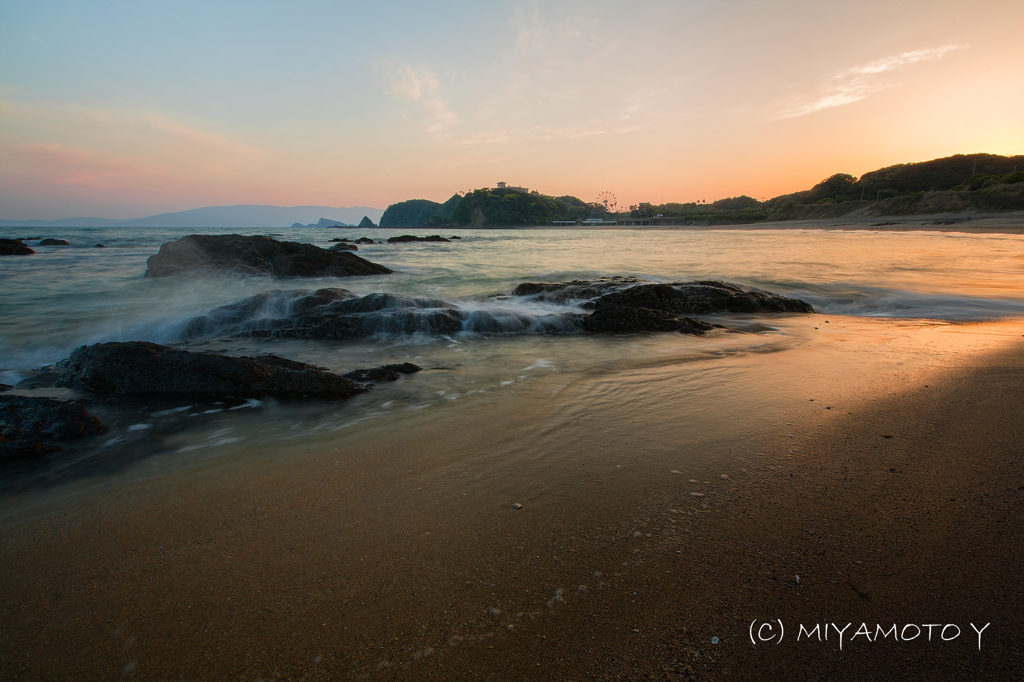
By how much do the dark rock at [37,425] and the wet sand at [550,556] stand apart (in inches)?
27.3

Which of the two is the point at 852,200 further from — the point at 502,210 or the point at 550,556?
the point at 550,556

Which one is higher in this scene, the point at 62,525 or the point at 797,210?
the point at 797,210

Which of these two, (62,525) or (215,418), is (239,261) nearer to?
(215,418)

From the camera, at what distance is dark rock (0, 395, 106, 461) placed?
2.68 meters

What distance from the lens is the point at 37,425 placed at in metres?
2.83

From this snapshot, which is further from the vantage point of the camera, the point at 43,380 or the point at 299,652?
the point at 43,380

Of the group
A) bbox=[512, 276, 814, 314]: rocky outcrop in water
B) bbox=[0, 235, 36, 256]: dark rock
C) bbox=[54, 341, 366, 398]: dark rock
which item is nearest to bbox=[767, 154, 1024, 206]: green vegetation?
bbox=[512, 276, 814, 314]: rocky outcrop in water

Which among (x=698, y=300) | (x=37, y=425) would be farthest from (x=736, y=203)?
(x=37, y=425)

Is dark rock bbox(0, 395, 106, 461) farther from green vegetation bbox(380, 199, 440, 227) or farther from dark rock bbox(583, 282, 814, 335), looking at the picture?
green vegetation bbox(380, 199, 440, 227)

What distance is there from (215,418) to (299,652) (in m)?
2.51

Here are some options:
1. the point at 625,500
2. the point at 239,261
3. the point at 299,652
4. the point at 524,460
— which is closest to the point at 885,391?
A: the point at 625,500

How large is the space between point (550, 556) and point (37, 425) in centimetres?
340

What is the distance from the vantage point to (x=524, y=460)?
238 cm

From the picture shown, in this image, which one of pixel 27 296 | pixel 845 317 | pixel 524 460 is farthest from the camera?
pixel 27 296
